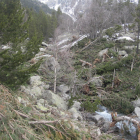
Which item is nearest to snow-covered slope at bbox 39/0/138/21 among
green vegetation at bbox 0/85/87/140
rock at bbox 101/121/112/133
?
rock at bbox 101/121/112/133

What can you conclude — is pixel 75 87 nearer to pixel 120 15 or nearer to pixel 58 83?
pixel 58 83

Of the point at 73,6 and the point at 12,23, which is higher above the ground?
the point at 73,6

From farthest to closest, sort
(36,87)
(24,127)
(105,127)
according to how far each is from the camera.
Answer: (36,87) → (105,127) → (24,127)

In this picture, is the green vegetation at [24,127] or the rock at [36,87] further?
the rock at [36,87]

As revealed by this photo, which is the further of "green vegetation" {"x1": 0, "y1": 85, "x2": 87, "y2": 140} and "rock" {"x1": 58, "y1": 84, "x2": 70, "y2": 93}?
"rock" {"x1": 58, "y1": 84, "x2": 70, "y2": 93}

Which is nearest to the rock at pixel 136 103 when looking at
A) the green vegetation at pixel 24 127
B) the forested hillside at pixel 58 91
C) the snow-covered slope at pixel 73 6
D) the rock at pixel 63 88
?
the forested hillside at pixel 58 91

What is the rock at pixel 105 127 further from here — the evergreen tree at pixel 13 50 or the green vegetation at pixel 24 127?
the green vegetation at pixel 24 127

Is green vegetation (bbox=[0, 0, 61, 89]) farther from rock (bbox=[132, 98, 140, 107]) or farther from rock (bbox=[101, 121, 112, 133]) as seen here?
rock (bbox=[132, 98, 140, 107])

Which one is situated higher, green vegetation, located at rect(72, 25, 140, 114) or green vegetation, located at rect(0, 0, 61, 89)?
green vegetation, located at rect(0, 0, 61, 89)

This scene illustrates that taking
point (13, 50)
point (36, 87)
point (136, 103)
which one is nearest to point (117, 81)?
point (136, 103)

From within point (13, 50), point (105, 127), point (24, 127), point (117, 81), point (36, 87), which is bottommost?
point (105, 127)

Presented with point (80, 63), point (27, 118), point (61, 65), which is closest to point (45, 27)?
point (80, 63)

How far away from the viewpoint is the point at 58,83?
13.4 meters

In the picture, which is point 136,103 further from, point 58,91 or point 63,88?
point 58,91
